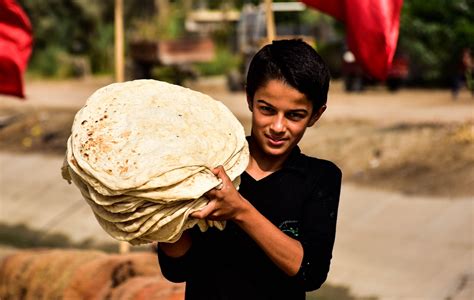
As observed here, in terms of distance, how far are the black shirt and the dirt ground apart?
8843 mm

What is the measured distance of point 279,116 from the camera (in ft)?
9.25

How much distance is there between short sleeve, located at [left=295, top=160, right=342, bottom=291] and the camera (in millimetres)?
2830

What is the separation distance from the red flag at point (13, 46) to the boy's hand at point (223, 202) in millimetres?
6962

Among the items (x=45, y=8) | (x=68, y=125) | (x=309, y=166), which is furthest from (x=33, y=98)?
(x=309, y=166)

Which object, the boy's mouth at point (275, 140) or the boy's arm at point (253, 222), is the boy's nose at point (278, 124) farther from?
the boy's arm at point (253, 222)

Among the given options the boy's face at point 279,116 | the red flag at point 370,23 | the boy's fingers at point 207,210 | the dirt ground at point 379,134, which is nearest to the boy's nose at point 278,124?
the boy's face at point 279,116

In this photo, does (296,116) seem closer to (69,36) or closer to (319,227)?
(319,227)

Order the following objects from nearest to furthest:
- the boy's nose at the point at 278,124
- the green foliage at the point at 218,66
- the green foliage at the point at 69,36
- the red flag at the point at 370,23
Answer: the boy's nose at the point at 278,124 → the red flag at the point at 370,23 → the green foliage at the point at 69,36 → the green foliage at the point at 218,66

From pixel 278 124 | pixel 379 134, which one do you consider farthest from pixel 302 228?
pixel 379 134

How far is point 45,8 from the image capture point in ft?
102

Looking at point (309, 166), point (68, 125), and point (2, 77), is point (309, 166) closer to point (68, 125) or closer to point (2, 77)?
point (2, 77)

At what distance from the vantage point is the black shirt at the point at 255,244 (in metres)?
2.91

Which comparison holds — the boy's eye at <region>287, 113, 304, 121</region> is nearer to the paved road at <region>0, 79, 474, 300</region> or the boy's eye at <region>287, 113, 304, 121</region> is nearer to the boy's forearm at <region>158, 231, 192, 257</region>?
the boy's forearm at <region>158, 231, 192, 257</region>

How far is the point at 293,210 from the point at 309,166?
13cm
